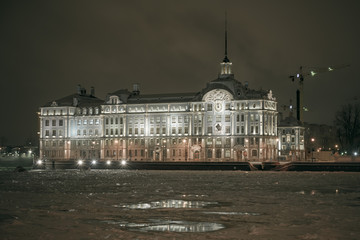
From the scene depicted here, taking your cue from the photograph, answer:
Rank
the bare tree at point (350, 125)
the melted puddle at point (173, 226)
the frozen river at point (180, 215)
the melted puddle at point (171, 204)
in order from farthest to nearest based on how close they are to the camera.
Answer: the bare tree at point (350, 125) < the melted puddle at point (171, 204) < the melted puddle at point (173, 226) < the frozen river at point (180, 215)

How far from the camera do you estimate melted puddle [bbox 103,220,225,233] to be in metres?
27.3

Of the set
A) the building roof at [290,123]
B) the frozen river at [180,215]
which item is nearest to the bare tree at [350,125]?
the building roof at [290,123]

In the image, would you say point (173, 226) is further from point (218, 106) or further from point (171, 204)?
point (218, 106)

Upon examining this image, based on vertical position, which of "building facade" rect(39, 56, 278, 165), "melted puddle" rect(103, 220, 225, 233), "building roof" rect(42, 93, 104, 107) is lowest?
"melted puddle" rect(103, 220, 225, 233)

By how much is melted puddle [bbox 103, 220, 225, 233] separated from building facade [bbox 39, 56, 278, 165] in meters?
101

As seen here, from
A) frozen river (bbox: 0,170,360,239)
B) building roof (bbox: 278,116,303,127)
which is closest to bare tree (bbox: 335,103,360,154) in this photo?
building roof (bbox: 278,116,303,127)

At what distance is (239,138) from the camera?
429 ft

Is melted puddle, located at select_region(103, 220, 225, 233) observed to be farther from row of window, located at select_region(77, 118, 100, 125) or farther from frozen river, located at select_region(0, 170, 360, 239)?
row of window, located at select_region(77, 118, 100, 125)

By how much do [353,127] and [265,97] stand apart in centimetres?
2002

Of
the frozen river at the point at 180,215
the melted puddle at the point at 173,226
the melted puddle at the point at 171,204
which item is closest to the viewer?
the frozen river at the point at 180,215

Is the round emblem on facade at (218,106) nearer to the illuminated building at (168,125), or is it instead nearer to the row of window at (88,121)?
the illuminated building at (168,125)

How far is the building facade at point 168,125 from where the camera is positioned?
429ft

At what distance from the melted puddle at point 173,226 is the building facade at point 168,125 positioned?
10053 cm

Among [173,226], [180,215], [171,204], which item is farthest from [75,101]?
[173,226]
